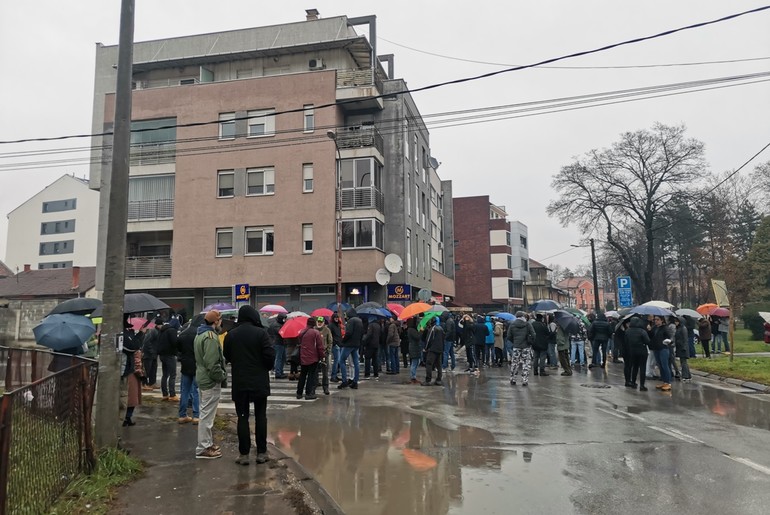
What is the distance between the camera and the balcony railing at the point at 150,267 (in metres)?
30.9

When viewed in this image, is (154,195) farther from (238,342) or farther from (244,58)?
(238,342)

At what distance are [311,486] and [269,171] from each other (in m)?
26.1

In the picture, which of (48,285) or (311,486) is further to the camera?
(48,285)

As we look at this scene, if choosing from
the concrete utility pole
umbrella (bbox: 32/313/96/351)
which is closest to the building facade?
umbrella (bbox: 32/313/96/351)

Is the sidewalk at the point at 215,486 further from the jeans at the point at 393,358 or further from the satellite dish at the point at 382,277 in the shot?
the satellite dish at the point at 382,277

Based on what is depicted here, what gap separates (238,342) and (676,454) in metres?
5.91

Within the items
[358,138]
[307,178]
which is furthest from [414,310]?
[358,138]

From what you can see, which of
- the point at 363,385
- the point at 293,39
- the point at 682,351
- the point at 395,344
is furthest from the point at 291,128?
the point at 682,351

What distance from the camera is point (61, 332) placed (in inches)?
322

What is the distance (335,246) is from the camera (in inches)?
1131

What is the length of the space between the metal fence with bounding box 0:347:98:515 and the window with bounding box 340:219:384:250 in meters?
22.3

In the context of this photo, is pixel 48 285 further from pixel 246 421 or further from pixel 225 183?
pixel 246 421

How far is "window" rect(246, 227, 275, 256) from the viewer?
97.7 feet

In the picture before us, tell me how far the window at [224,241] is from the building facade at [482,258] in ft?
141
